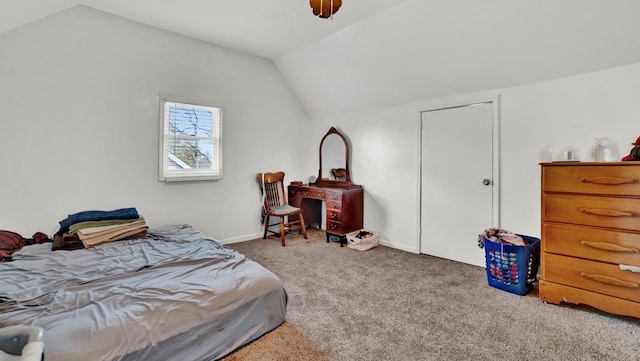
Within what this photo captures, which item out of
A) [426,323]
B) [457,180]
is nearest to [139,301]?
[426,323]

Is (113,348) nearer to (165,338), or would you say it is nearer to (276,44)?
(165,338)

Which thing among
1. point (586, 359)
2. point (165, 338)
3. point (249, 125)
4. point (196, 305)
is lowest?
point (586, 359)

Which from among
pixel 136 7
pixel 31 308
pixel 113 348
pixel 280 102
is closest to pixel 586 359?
pixel 113 348

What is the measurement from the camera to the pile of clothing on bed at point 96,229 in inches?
96.8

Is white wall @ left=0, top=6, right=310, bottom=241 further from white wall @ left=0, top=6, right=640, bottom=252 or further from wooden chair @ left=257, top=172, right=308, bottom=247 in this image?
wooden chair @ left=257, top=172, right=308, bottom=247

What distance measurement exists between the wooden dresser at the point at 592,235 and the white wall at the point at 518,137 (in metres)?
0.54

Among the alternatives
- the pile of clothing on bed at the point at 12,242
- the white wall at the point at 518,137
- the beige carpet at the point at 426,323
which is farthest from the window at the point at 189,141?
the white wall at the point at 518,137

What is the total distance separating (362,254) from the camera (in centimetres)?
358

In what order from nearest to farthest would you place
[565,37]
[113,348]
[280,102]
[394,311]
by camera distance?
[113,348] < [394,311] < [565,37] < [280,102]

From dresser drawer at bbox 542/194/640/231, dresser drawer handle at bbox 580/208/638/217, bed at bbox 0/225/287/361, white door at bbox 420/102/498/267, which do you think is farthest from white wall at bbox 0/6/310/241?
dresser drawer handle at bbox 580/208/638/217

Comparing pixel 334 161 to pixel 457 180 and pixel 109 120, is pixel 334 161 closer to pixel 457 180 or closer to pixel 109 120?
pixel 457 180

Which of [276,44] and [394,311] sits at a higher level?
[276,44]

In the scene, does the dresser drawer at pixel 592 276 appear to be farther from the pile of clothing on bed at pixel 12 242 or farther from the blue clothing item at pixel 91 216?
the pile of clothing on bed at pixel 12 242

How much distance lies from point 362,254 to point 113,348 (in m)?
2.70
